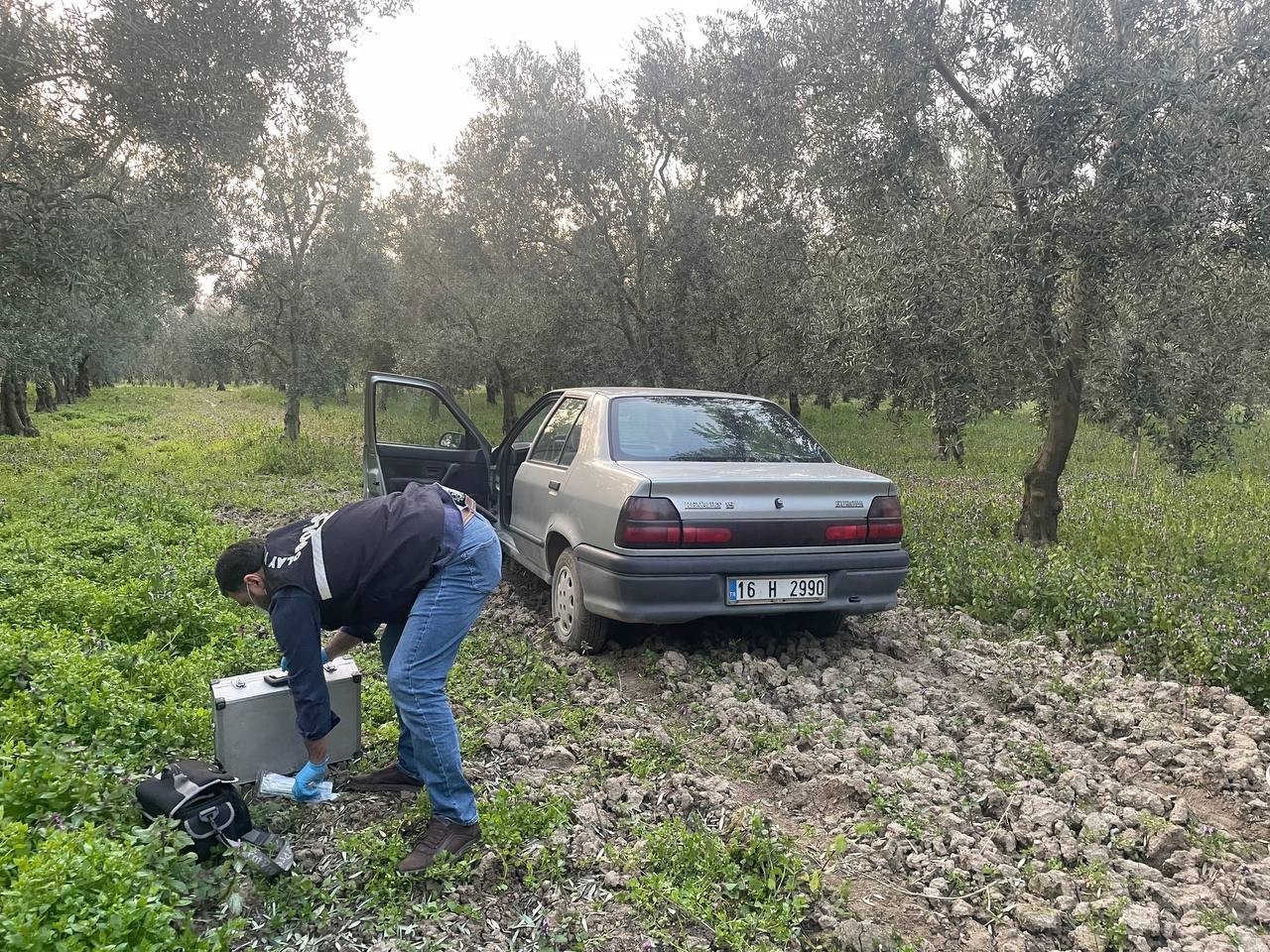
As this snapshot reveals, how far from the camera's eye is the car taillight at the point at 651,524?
4516mm

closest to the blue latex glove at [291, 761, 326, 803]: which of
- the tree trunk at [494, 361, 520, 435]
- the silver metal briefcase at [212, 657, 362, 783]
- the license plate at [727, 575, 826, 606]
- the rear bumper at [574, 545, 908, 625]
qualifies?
the silver metal briefcase at [212, 657, 362, 783]

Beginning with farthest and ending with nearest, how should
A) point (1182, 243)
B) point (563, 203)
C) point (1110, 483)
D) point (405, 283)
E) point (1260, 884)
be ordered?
point (405, 283) → point (563, 203) → point (1110, 483) → point (1182, 243) → point (1260, 884)

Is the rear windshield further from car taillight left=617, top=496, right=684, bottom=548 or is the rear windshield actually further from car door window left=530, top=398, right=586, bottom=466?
car taillight left=617, top=496, right=684, bottom=548

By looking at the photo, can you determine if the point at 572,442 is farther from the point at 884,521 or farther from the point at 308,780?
the point at 308,780

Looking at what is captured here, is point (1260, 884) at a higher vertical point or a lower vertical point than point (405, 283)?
lower

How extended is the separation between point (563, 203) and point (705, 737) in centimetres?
1457

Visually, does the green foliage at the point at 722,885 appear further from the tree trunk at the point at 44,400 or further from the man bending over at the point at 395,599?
the tree trunk at the point at 44,400

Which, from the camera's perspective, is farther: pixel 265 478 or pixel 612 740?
pixel 265 478

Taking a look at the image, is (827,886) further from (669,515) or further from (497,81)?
(497,81)

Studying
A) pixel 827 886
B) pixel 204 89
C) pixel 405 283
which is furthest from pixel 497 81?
pixel 827 886

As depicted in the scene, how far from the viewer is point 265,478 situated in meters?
13.5

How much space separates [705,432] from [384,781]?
9.86 ft

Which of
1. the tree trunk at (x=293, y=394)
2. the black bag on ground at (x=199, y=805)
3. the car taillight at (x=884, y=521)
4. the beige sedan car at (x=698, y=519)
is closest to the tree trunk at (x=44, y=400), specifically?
the tree trunk at (x=293, y=394)

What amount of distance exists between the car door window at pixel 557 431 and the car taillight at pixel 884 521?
6.99 ft
